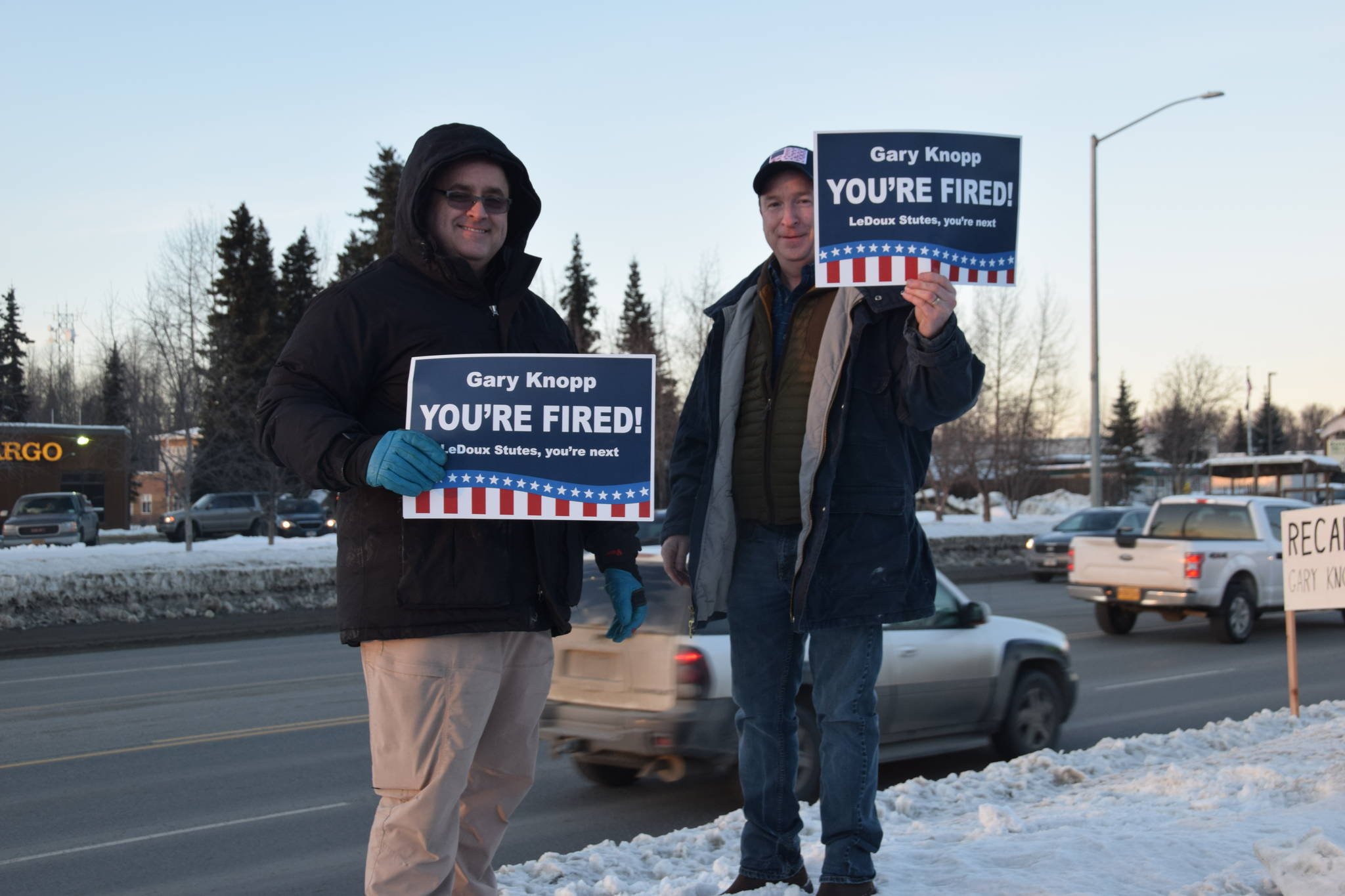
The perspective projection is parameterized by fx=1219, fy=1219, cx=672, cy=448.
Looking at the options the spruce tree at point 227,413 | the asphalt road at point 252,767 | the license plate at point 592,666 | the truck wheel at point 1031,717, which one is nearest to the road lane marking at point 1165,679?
the asphalt road at point 252,767

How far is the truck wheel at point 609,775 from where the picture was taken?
7469 millimetres

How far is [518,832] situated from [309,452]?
160 inches

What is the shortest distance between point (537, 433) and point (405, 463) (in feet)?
1.28

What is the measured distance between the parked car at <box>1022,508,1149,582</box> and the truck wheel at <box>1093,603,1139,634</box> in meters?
8.91

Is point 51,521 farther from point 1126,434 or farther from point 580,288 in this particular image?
point 1126,434

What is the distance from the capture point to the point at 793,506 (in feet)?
12.7

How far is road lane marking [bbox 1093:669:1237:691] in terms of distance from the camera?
11617 millimetres

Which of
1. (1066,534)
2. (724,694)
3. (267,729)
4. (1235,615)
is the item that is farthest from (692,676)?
(1066,534)

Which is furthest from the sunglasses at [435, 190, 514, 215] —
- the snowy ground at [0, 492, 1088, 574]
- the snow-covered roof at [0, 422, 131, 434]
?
the snow-covered roof at [0, 422, 131, 434]

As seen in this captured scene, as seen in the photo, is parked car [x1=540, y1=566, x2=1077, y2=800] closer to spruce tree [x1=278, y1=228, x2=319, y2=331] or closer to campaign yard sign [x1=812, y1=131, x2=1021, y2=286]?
campaign yard sign [x1=812, y1=131, x2=1021, y2=286]

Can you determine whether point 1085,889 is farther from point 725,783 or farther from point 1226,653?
point 1226,653

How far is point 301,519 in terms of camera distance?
138ft

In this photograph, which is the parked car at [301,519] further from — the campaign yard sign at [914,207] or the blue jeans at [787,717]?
the campaign yard sign at [914,207]

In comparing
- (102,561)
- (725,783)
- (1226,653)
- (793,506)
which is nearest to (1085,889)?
(793,506)
